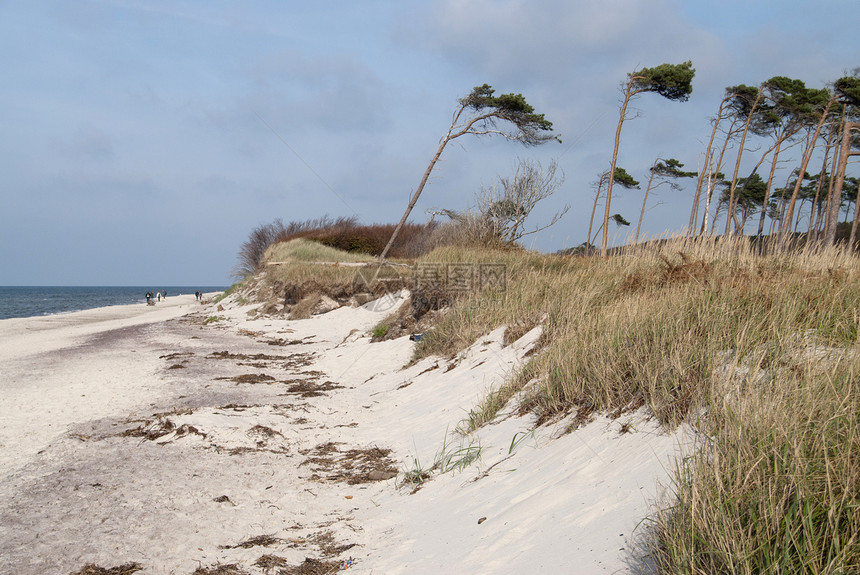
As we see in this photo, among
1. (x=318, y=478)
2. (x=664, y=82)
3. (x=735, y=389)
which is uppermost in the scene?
(x=664, y=82)

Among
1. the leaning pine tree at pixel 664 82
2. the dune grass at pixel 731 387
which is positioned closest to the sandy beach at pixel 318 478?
the dune grass at pixel 731 387

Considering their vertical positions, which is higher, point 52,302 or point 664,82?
point 664,82

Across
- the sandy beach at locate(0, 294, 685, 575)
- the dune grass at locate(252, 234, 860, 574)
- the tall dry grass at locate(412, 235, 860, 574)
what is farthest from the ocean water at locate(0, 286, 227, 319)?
the tall dry grass at locate(412, 235, 860, 574)

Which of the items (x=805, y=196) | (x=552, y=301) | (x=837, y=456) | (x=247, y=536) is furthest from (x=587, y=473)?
(x=805, y=196)

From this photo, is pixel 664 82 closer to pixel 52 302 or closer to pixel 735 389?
pixel 735 389

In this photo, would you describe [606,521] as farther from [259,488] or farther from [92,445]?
[92,445]

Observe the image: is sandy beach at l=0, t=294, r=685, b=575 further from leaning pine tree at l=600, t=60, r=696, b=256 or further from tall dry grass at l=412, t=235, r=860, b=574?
leaning pine tree at l=600, t=60, r=696, b=256

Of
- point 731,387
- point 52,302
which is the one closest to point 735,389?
point 731,387

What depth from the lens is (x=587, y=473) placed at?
3092 millimetres

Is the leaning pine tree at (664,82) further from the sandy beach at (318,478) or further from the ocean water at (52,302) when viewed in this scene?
the ocean water at (52,302)

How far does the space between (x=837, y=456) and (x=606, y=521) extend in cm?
100

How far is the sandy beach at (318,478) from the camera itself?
279 centimetres

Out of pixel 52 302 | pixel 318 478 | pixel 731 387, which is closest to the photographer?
pixel 731 387

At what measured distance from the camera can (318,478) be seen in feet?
14.8
